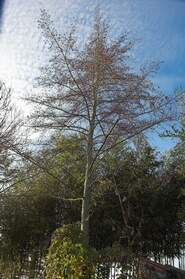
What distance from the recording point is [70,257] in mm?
6836

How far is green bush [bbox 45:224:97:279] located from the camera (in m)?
6.77

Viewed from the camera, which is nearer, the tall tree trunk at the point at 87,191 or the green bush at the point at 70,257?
the green bush at the point at 70,257

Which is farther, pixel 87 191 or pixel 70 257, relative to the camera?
pixel 87 191

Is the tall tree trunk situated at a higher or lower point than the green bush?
higher

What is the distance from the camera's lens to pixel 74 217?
12.0 m

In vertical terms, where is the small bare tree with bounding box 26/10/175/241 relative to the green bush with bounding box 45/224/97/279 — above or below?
above

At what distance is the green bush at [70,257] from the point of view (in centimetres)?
677

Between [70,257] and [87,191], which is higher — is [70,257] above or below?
below

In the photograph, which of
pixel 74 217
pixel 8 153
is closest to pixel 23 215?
pixel 74 217

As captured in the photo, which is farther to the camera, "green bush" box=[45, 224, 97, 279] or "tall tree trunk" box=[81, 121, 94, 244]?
"tall tree trunk" box=[81, 121, 94, 244]

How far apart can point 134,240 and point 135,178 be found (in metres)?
1.79

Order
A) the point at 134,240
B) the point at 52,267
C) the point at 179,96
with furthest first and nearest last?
the point at 134,240 < the point at 179,96 < the point at 52,267

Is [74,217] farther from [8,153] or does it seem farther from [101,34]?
[101,34]

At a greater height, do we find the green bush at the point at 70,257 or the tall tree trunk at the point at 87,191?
the tall tree trunk at the point at 87,191
